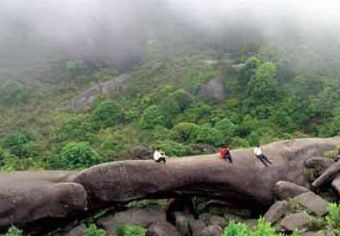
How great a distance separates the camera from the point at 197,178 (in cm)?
2917

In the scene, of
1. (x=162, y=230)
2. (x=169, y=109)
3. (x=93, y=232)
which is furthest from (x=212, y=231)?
(x=169, y=109)

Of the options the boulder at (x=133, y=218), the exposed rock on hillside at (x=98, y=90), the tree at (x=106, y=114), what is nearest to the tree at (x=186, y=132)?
the tree at (x=106, y=114)

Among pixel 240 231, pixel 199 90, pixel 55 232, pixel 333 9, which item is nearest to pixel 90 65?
pixel 199 90

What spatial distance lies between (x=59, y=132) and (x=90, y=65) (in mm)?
15326

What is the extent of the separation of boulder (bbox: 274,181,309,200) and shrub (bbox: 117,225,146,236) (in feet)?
17.6

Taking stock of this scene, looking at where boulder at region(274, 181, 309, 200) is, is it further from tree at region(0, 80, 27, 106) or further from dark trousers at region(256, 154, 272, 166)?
tree at region(0, 80, 27, 106)

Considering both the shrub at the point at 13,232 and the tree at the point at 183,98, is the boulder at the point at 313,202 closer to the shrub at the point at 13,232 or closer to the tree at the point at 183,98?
the shrub at the point at 13,232

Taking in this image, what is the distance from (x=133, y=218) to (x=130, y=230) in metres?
1.34

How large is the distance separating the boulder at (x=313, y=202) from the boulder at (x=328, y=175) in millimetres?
795

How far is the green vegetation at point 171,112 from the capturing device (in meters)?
42.7

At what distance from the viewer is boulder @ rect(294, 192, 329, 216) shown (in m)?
27.3

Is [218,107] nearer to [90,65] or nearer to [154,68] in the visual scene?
[154,68]

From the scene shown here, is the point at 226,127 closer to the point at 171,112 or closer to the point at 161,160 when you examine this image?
the point at 171,112

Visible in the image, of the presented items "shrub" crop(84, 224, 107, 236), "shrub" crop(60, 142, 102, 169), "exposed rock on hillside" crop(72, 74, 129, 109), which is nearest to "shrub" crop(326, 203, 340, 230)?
"shrub" crop(84, 224, 107, 236)
